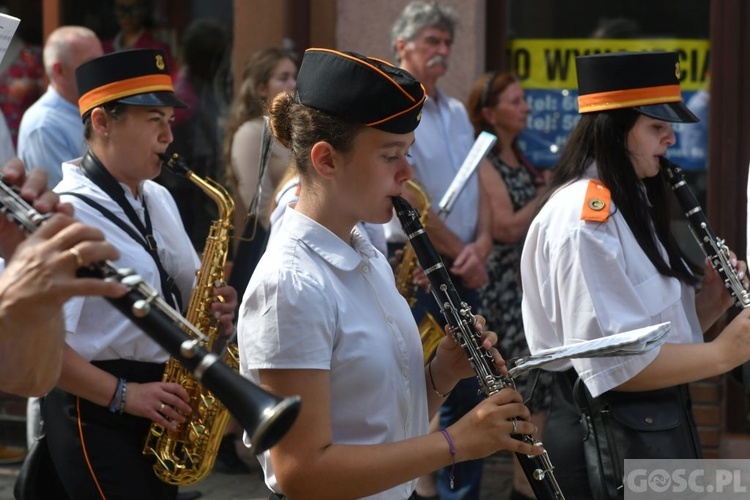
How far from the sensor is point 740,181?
6.01m

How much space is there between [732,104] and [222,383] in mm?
4622

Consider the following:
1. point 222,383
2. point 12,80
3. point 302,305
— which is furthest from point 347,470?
point 12,80

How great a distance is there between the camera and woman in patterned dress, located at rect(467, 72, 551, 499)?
19.0 feet

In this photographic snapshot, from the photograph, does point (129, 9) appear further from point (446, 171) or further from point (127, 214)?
point (127, 214)

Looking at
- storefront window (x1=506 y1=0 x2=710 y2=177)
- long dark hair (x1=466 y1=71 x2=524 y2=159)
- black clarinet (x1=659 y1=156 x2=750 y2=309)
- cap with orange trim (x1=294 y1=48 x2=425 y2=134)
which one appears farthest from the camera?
storefront window (x1=506 y1=0 x2=710 y2=177)

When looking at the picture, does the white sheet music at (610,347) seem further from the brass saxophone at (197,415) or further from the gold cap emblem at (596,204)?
the brass saxophone at (197,415)

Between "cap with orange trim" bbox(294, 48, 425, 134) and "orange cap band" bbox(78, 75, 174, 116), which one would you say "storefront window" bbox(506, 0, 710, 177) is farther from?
"cap with orange trim" bbox(294, 48, 425, 134)

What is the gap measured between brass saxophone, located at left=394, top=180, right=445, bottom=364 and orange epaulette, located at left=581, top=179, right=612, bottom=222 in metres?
1.55

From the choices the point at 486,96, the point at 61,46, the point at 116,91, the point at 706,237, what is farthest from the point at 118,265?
the point at 486,96

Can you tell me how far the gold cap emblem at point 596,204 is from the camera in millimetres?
3383

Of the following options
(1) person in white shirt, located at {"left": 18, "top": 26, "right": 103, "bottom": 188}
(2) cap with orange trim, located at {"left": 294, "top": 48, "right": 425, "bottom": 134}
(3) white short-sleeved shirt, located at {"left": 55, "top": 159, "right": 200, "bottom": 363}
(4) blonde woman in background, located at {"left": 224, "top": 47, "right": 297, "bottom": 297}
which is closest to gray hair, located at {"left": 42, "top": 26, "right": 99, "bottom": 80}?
(1) person in white shirt, located at {"left": 18, "top": 26, "right": 103, "bottom": 188}

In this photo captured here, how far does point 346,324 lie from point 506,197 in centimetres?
347

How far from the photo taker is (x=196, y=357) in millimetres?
1974

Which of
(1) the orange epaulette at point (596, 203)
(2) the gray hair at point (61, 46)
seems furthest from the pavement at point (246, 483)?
(1) the orange epaulette at point (596, 203)
